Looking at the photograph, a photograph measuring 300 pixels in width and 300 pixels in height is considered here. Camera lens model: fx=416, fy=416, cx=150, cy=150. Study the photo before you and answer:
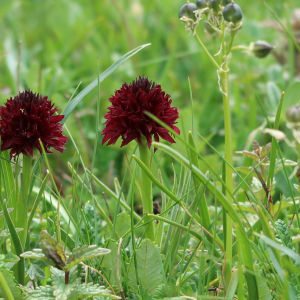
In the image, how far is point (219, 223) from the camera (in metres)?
1.06

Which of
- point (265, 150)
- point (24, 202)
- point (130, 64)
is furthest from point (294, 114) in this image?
point (130, 64)

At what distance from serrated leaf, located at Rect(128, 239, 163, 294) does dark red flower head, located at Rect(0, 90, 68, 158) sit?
0.25m

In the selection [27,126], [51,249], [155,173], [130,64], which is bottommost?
[51,249]

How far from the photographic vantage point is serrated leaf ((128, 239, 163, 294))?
2.41ft

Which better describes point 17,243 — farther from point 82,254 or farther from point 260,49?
point 260,49

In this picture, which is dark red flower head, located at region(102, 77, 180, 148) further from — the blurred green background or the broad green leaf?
the blurred green background

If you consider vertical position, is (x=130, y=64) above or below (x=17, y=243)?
above

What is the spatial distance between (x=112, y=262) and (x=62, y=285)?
0.15m

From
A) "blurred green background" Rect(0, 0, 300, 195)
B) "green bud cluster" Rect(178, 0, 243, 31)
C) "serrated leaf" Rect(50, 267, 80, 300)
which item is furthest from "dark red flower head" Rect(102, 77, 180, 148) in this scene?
"blurred green background" Rect(0, 0, 300, 195)

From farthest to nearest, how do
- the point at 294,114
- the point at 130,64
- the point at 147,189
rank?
the point at 130,64
the point at 147,189
the point at 294,114

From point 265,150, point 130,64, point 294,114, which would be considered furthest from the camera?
point 130,64

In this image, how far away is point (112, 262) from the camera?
0.77 metres

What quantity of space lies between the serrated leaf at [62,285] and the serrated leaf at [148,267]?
0.13 m

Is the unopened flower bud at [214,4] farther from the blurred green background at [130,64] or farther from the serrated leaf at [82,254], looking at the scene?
the blurred green background at [130,64]
